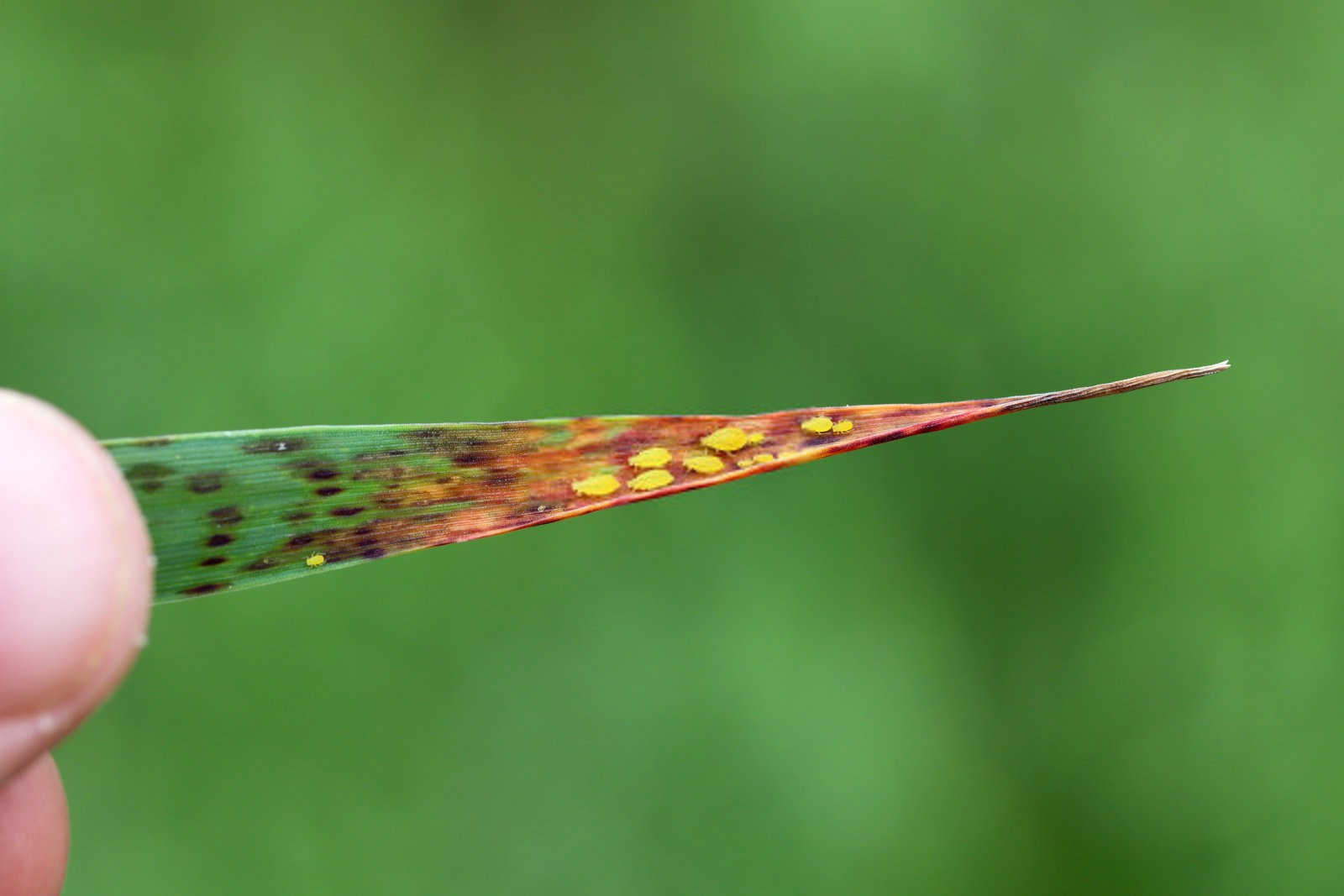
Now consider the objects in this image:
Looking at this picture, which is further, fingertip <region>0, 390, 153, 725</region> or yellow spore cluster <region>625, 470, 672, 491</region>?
yellow spore cluster <region>625, 470, 672, 491</region>

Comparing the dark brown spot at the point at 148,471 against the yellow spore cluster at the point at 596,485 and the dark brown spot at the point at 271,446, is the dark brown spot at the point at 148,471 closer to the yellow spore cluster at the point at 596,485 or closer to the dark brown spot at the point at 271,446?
the dark brown spot at the point at 271,446

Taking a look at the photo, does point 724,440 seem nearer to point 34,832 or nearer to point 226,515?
point 226,515

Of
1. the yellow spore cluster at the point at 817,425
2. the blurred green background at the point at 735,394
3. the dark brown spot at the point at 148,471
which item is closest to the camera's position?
the dark brown spot at the point at 148,471

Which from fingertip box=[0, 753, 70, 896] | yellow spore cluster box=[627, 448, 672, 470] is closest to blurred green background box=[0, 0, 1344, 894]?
fingertip box=[0, 753, 70, 896]

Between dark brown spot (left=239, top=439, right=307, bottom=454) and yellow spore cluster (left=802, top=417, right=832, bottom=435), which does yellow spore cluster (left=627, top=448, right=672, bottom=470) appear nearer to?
yellow spore cluster (left=802, top=417, right=832, bottom=435)

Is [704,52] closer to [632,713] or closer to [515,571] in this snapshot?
[515,571]

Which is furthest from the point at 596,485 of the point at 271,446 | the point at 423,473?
the point at 271,446

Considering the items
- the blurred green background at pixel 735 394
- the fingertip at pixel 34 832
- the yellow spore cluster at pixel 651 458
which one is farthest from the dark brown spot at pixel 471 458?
the blurred green background at pixel 735 394

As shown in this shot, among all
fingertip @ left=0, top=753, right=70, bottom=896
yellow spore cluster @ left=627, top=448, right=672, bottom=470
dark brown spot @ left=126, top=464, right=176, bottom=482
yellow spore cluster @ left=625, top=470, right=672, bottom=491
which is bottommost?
fingertip @ left=0, top=753, right=70, bottom=896
